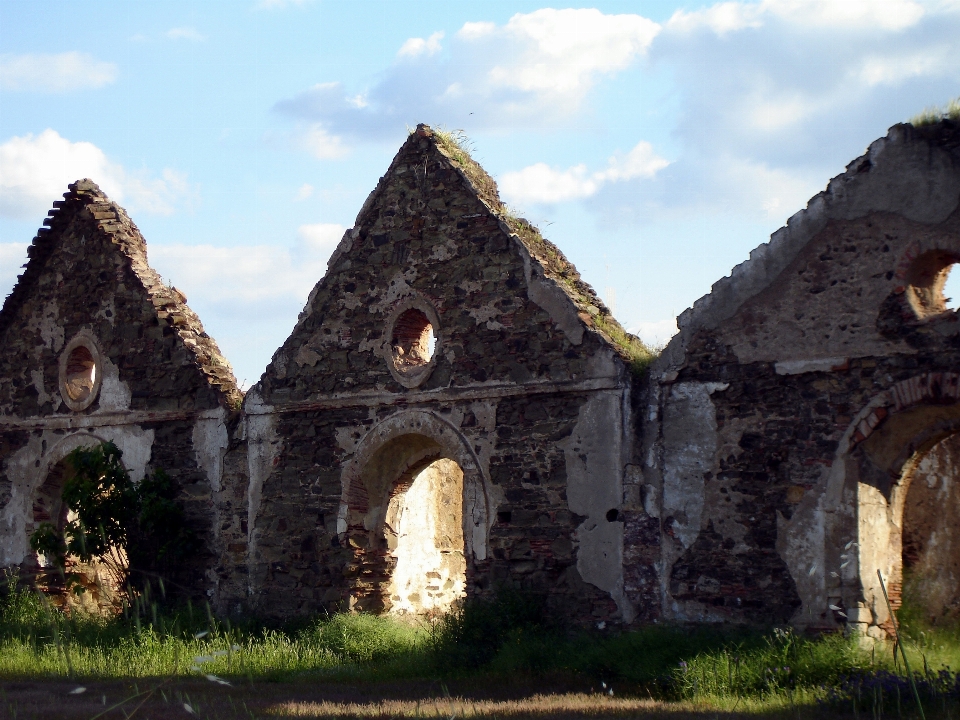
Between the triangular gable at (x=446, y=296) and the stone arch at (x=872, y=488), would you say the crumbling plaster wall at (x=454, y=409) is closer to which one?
the triangular gable at (x=446, y=296)

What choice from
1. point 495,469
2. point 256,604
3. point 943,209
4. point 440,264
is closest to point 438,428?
point 495,469

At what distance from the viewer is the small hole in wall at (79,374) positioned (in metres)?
14.8

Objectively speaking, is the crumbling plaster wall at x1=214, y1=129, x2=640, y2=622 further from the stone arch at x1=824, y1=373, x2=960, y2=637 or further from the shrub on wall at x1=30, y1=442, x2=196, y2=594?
the stone arch at x1=824, y1=373, x2=960, y2=637

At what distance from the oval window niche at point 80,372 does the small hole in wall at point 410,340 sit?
14.6 feet

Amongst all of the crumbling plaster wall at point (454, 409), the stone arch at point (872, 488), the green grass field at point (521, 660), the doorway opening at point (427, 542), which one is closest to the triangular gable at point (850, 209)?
the stone arch at point (872, 488)

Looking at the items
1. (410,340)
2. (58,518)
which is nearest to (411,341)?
(410,340)

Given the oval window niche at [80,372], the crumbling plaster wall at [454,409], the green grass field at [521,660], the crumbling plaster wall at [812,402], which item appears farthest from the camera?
the oval window niche at [80,372]

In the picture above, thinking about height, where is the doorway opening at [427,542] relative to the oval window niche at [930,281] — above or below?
below

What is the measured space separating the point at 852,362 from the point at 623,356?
2.14 m

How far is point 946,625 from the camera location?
11484 mm

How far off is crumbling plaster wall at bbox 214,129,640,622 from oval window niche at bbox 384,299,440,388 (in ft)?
0.20

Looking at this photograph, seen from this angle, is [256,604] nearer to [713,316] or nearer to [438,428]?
[438,428]

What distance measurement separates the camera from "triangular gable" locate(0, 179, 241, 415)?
548 inches

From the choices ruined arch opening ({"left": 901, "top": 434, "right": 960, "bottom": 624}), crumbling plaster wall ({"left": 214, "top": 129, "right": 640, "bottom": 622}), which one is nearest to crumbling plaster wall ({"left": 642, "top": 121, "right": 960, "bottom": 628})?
crumbling plaster wall ({"left": 214, "top": 129, "right": 640, "bottom": 622})
